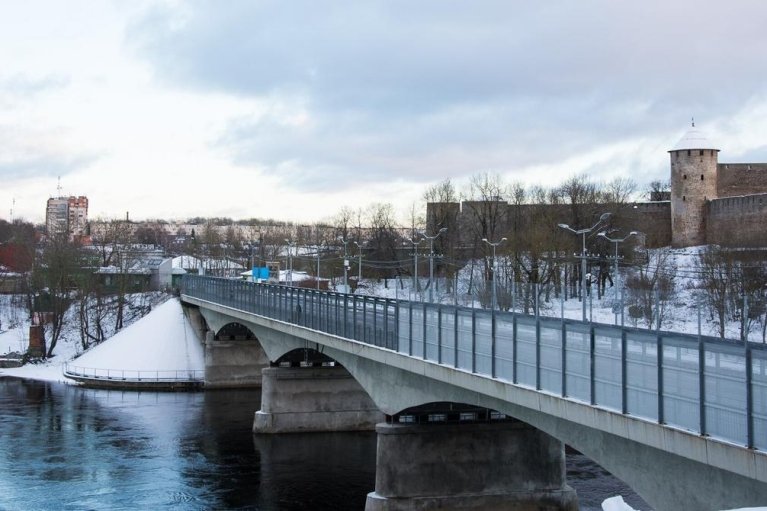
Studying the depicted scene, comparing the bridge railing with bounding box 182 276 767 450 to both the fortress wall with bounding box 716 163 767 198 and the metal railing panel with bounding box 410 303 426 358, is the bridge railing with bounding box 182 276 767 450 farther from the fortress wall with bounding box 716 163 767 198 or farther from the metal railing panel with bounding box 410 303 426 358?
the fortress wall with bounding box 716 163 767 198

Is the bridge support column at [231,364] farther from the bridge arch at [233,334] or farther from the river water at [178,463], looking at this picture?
the river water at [178,463]

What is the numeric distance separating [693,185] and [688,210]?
276cm

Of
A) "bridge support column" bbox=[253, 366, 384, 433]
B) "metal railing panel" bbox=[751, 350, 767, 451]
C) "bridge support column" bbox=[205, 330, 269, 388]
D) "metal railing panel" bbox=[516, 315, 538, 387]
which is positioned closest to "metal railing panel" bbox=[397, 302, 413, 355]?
"metal railing panel" bbox=[516, 315, 538, 387]

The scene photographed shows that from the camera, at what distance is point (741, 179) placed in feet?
372

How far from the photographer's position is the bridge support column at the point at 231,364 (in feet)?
221

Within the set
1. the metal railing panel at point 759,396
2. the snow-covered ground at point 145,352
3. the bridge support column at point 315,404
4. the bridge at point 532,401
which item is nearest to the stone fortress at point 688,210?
the snow-covered ground at point 145,352

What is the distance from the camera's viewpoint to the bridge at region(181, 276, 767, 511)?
1500cm

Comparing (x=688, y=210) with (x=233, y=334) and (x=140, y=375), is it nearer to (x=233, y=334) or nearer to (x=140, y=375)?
(x=233, y=334)

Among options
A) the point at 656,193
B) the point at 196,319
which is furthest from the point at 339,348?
the point at 656,193

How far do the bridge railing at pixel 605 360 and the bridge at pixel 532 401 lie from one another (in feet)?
0.09

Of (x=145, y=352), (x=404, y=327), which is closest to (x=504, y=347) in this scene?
(x=404, y=327)

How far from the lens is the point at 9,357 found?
266 feet

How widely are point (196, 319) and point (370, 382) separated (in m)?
49.5

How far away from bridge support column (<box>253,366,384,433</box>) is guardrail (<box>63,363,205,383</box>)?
21.4 m
